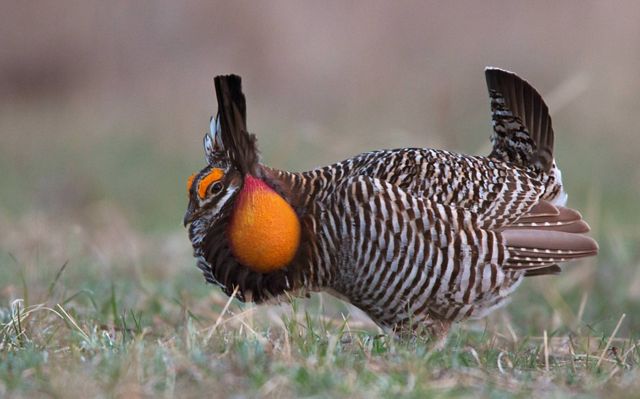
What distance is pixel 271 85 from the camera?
1508 cm

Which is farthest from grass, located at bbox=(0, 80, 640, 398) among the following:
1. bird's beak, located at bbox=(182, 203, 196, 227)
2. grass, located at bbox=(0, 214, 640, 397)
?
bird's beak, located at bbox=(182, 203, 196, 227)

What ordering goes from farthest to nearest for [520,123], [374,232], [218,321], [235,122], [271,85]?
[271,85], [520,123], [235,122], [374,232], [218,321]

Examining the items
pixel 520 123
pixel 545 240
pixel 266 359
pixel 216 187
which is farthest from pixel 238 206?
pixel 520 123

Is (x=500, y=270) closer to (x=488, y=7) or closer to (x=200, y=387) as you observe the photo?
(x=200, y=387)

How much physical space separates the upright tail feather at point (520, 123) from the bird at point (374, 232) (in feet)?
→ 1.55

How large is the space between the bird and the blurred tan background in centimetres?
411

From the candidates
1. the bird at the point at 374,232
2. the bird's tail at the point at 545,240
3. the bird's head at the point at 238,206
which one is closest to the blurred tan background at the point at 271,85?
the bird's tail at the point at 545,240

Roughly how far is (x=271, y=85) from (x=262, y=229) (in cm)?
1067

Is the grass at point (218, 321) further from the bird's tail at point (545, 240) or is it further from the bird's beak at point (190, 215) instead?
the bird's beak at point (190, 215)

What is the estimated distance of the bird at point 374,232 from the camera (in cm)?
446

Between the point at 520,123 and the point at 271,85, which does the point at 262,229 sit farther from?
the point at 271,85

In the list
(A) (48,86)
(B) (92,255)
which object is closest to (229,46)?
(A) (48,86)

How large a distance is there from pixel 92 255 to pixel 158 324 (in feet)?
7.61

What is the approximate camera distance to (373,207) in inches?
175
